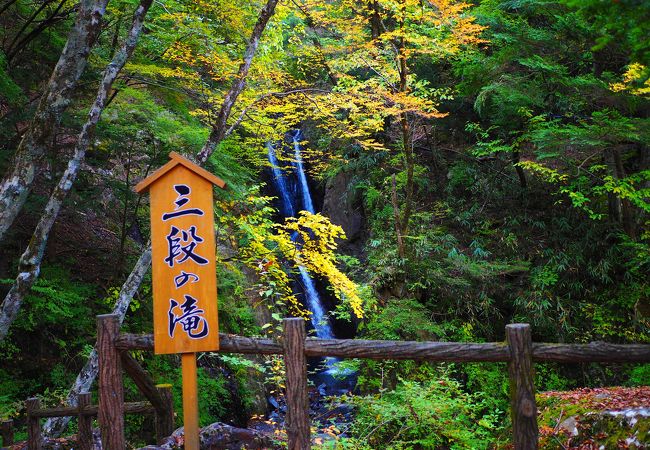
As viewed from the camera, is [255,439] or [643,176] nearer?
[255,439]

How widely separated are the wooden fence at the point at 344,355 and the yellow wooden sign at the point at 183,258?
10.5 inches

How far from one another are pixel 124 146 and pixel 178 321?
513 cm

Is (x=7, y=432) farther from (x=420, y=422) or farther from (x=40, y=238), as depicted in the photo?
(x=420, y=422)

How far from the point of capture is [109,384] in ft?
14.1

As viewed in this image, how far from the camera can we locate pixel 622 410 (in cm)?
439

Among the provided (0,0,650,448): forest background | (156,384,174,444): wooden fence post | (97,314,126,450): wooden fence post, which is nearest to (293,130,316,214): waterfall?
(0,0,650,448): forest background

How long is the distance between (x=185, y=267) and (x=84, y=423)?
9.37 ft

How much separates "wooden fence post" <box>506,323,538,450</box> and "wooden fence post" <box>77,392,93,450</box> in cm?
436

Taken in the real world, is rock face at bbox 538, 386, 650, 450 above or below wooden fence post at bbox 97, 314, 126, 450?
below

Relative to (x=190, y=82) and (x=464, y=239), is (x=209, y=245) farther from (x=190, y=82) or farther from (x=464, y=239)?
(x=464, y=239)

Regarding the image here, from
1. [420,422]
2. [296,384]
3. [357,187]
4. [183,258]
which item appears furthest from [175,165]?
[357,187]

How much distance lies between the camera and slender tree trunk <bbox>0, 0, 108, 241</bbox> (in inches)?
219

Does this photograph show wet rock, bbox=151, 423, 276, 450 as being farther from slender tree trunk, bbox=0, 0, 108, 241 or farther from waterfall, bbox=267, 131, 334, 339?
waterfall, bbox=267, 131, 334, 339

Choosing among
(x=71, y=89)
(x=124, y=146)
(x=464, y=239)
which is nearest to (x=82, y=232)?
(x=124, y=146)
